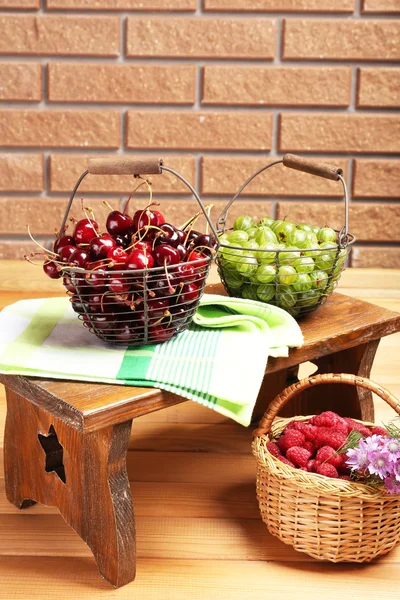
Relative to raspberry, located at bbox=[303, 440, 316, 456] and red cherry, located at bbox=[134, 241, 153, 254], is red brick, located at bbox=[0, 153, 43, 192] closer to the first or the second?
red cherry, located at bbox=[134, 241, 153, 254]

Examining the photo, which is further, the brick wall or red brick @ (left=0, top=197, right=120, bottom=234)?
red brick @ (left=0, top=197, right=120, bottom=234)

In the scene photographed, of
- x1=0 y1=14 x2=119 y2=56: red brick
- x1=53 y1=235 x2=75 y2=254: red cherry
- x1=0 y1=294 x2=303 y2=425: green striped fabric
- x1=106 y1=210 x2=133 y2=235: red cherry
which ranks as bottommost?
x1=0 y1=294 x2=303 y2=425: green striped fabric

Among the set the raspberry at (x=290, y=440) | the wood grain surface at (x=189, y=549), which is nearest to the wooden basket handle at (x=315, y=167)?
the raspberry at (x=290, y=440)

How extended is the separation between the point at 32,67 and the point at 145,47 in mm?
342

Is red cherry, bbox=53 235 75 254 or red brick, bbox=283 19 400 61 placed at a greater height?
red brick, bbox=283 19 400 61

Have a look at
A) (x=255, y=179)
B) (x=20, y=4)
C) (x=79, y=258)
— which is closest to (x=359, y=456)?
(x=79, y=258)

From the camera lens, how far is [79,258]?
1197mm

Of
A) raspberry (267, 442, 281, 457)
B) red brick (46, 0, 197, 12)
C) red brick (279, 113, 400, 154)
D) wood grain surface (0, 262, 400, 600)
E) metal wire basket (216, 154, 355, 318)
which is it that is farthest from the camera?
red brick (279, 113, 400, 154)

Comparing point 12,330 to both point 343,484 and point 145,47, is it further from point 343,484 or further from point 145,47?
point 145,47

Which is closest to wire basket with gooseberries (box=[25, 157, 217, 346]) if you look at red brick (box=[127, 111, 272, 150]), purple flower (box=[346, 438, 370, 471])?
purple flower (box=[346, 438, 370, 471])

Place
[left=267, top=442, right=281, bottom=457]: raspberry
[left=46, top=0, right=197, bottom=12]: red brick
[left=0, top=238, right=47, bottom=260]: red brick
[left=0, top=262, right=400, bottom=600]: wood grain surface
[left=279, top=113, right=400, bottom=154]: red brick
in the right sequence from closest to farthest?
1. [left=0, top=262, right=400, bottom=600]: wood grain surface
2. [left=267, top=442, right=281, bottom=457]: raspberry
3. [left=46, top=0, right=197, bottom=12]: red brick
4. [left=279, top=113, right=400, bottom=154]: red brick
5. [left=0, top=238, right=47, bottom=260]: red brick

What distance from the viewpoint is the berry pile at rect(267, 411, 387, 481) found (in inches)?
50.3

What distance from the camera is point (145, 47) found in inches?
96.1

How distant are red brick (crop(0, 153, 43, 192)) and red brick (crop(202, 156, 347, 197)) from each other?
20.1 inches
